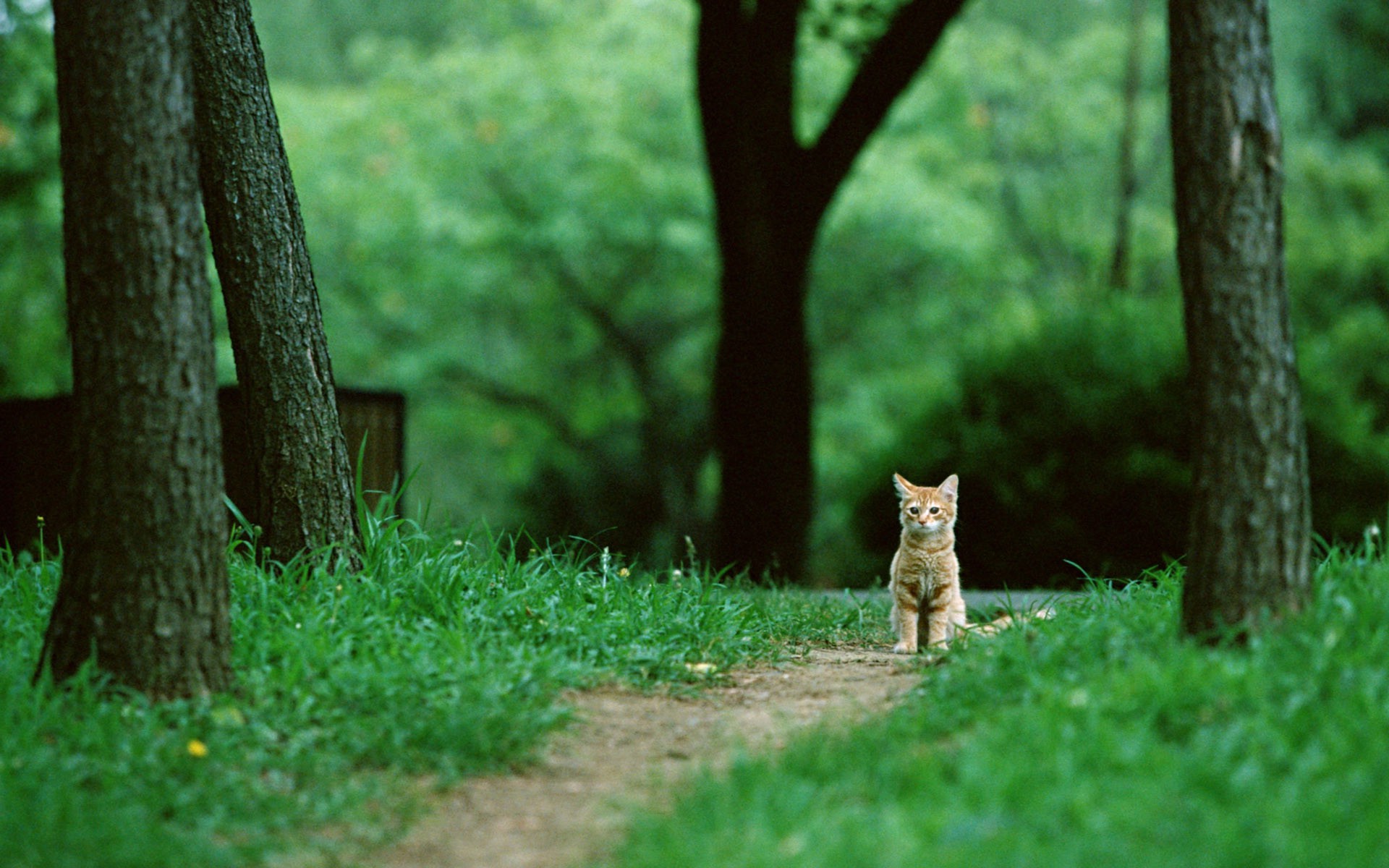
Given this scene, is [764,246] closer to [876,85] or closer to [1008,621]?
[876,85]

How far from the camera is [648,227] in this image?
17.7m

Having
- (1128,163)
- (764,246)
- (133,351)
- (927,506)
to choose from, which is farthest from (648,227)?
(133,351)

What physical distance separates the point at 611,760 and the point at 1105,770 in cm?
149

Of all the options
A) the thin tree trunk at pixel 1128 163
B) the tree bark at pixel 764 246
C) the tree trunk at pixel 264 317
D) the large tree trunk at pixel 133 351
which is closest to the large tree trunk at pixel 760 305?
the tree bark at pixel 764 246

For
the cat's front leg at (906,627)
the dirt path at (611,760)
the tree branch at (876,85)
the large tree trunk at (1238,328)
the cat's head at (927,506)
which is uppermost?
the tree branch at (876,85)

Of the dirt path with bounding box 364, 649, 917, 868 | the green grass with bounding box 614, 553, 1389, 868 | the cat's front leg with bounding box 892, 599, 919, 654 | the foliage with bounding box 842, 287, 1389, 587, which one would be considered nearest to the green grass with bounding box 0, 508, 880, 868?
the dirt path with bounding box 364, 649, 917, 868

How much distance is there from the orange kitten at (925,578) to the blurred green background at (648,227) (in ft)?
25.6

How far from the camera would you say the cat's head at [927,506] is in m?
5.62

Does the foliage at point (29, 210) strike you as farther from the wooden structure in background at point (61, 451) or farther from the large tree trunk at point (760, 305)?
Answer: the large tree trunk at point (760, 305)

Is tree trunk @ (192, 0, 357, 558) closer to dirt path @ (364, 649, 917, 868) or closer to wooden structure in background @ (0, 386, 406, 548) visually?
dirt path @ (364, 649, 917, 868)

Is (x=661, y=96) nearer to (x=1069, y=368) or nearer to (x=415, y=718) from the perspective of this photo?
(x=1069, y=368)

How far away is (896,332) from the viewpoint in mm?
19578

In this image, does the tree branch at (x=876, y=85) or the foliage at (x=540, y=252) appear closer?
the tree branch at (x=876, y=85)

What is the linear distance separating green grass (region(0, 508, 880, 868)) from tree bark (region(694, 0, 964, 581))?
4126mm
